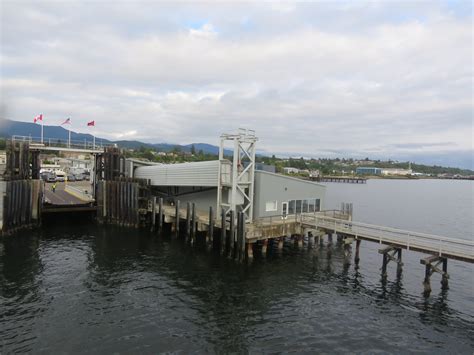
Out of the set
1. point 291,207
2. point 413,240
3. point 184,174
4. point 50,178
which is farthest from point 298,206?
point 50,178

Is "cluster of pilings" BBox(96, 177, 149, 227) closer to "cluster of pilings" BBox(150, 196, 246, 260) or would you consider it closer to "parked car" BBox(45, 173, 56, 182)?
"cluster of pilings" BBox(150, 196, 246, 260)

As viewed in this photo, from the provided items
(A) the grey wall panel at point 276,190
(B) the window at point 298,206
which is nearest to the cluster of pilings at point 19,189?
(A) the grey wall panel at point 276,190

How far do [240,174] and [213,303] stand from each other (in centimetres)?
1305

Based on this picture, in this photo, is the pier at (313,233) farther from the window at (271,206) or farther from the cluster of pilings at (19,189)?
the cluster of pilings at (19,189)

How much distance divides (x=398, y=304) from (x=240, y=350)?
11476 mm

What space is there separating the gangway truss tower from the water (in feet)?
16.6

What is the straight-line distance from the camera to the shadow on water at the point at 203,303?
54.2 ft

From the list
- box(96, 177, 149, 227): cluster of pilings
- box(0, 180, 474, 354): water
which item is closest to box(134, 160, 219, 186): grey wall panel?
box(96, 177, 149, 227): cluster of pilings

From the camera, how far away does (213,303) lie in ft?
67.5

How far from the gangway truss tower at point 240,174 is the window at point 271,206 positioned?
1.96 meters

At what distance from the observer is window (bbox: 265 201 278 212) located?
107ft

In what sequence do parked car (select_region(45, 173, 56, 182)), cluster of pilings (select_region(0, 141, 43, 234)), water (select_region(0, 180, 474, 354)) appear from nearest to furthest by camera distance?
water (select_region(0, 180, 474, 354)), cluster of pilings (select_region(0, 141, 43, 234)), parked car (select_region(45, 173, 56, 182))

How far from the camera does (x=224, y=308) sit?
2000 centimetres

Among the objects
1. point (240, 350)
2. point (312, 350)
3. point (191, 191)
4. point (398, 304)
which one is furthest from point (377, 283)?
point (191, 191)
